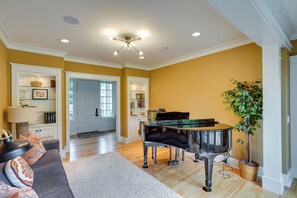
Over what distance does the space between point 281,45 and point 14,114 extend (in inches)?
197

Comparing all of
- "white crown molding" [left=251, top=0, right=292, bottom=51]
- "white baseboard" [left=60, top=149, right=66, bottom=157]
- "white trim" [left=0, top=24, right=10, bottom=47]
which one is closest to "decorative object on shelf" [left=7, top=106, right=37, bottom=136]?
"white baseboard" [left=60, top=149, right=66, bottom=157]

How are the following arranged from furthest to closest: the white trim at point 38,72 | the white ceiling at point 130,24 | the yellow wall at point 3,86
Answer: the white trim at point 38,72 → the yellow wall at point 3,86 → the white ceiling at point 130,24

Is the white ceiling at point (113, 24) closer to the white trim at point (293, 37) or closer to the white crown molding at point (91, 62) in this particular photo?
the white crown molding at point (91, 62)

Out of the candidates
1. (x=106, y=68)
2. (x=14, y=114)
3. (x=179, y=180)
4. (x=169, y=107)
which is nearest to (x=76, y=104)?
(x=106, y=68)

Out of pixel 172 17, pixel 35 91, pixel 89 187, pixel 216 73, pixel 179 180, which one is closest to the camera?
pixel 172 17

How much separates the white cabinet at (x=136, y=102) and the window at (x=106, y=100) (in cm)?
234

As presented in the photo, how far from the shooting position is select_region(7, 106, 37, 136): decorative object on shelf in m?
2.73

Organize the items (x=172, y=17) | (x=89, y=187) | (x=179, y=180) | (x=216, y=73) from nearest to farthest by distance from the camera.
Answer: (x=172, y=17) → (x=89, y=187) → (x=179, y=180) → (x=216, y=73)

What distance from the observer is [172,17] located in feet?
7.03

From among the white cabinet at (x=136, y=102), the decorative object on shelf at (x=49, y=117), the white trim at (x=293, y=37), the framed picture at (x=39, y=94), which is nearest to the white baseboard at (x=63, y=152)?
the decorative object on shelf at (x=49, y=117)

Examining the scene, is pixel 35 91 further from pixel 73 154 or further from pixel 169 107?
pixel 169 107

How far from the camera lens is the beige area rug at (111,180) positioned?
2.20 m

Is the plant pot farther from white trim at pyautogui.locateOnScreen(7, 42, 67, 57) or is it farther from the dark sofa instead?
white trim at pyautogui.locateOnScreen(7, 42, 67, 57)

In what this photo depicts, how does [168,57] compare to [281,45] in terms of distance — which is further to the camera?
[168,57]
